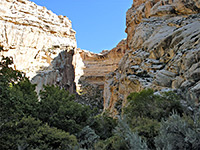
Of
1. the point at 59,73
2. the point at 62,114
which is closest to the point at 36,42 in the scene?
the point at 59,73

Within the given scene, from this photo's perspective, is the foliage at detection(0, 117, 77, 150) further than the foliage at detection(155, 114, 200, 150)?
Yes

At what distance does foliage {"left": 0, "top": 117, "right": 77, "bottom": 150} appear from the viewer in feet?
21.5

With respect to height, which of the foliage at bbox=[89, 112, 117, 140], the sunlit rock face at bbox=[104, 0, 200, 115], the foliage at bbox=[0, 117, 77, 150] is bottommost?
the foliage at bbox=[89, 112, 117, 140]

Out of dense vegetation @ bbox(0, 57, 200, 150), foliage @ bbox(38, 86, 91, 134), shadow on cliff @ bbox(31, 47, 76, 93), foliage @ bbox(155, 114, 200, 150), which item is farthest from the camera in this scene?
shadow on cliff @ bbox(31, 47, 76, 93)

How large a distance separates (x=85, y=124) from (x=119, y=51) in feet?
145

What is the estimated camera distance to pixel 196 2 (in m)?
21.2

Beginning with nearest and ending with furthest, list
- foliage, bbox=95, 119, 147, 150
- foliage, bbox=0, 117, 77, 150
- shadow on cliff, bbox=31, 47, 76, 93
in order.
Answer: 1. foliage, bbox=95, 119, 147, 150
2. foliage, bbox=0, 117, 77, 150
3. shadow on cliff, bbox=31, 47, 76, 93

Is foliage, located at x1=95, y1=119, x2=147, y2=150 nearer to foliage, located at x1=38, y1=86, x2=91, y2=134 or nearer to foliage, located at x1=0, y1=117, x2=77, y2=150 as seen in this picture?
foliage, located at x1=0, y1=117, x2=77, y2=150

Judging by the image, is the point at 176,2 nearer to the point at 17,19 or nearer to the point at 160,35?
the point at 160,35

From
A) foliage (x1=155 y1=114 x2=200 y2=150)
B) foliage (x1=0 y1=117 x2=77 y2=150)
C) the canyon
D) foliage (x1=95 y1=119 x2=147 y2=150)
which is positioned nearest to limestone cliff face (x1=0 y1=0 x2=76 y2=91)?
the canyon

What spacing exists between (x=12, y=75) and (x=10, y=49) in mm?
30864

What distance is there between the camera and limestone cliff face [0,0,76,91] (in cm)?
3272

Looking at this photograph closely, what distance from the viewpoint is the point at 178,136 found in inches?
167

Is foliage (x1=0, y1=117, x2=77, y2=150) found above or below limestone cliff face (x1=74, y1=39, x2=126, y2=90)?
below
